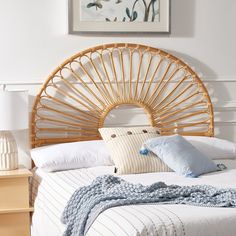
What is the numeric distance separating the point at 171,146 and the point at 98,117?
0.71 meters

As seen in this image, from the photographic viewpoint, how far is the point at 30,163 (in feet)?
13.8

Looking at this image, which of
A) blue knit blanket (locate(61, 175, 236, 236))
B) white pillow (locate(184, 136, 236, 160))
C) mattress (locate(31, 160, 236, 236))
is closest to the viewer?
mattress (locate(31, 160, 236, 236))

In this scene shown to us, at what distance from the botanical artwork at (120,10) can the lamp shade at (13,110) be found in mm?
767

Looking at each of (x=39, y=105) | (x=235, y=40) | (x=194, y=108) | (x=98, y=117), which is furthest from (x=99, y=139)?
(x=235, y=40)

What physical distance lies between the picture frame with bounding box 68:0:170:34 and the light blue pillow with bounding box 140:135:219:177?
3.02 ft

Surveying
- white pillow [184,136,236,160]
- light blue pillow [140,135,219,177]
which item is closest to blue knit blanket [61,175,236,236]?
light blue pillow [140,135,219,177]

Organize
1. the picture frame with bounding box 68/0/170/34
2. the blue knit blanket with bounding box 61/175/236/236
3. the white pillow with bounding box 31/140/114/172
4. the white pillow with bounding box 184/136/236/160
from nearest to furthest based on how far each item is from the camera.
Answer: the blue knit blanket with bounding box 61/175/236/236
the white pillow with bounding box 31/140/114/172
the white pillow with bounding box 184/136/236/160
the picture frame with bounding box 68/0/170/34

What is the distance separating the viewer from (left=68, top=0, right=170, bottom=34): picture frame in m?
4.29

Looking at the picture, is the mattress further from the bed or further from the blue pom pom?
the blue pom pom

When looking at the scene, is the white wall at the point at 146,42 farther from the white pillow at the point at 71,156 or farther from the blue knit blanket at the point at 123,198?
the blue knit blanket at the point at 123,198

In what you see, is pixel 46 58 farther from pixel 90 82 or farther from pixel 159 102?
pixel 159 102

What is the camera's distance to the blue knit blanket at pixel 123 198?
2855 millimetres

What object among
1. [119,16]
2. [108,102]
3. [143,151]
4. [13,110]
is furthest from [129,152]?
[119,16]

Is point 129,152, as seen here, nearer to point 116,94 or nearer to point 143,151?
point 143,151
